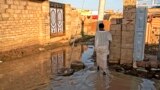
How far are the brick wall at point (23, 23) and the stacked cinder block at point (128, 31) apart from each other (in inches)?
218

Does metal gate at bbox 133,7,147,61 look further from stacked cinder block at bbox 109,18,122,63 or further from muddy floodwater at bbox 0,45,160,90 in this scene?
muddy floodwater at bbox 0,45,160,90

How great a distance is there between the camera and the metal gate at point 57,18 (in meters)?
16.8

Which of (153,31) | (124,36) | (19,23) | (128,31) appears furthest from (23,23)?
(153,31)

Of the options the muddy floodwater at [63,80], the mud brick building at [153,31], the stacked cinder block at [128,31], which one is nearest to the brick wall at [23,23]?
the muddy floodwater at [63,80]

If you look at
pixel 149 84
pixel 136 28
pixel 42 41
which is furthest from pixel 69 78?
pixel 42 41

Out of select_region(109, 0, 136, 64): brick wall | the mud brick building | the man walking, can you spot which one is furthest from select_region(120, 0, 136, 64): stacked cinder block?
the mud brick building

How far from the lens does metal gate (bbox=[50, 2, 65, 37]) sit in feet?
55.0

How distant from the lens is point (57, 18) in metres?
17.5

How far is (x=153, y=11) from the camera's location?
2025cm

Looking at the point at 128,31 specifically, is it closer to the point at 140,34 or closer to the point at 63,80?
the point at 140,34

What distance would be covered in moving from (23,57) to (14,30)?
1.67 meters

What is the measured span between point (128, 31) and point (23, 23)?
6.48 m

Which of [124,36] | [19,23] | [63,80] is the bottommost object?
[63,80]

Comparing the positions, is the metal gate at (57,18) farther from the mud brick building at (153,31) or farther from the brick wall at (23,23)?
the mud brick building at (153,31)
